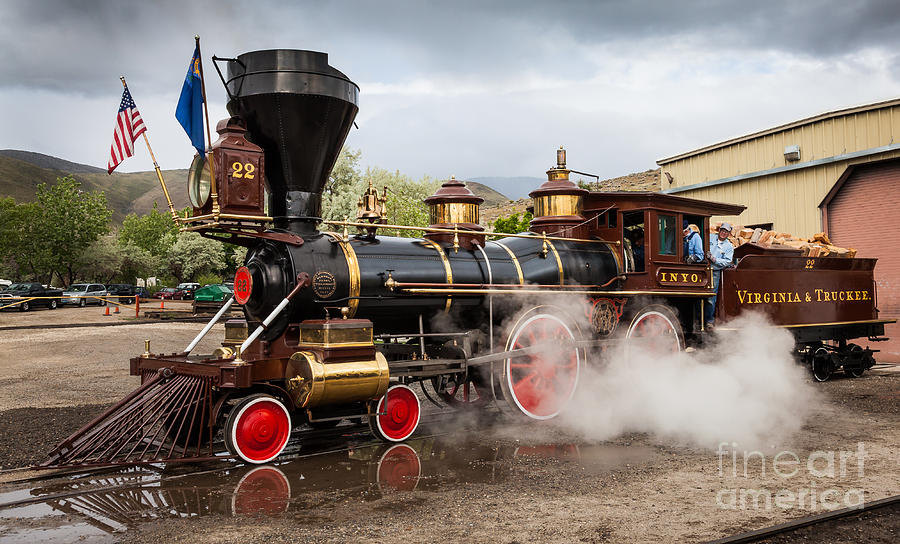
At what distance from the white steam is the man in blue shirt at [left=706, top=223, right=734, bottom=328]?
328 mm

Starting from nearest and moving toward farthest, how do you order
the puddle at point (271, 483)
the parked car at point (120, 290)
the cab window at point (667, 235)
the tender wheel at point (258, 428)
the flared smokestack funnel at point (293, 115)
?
the puddle at point (271, 483)
the tender wheel at point (258, 428)
the flared smokestack funnel at point (293, 115)
the cab window at point (667, 235)
the parked car at point (120, 290)

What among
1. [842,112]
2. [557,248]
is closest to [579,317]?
[557,248]

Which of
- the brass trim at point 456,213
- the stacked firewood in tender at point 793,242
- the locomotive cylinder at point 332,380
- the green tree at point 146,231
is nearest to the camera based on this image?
the locomotive cylinder at point 332,380

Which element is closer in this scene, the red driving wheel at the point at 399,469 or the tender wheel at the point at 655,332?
the red driving wheel at the point at 399,469

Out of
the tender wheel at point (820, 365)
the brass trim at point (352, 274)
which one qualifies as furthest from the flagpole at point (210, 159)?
the tender wheel at point (820, 365)

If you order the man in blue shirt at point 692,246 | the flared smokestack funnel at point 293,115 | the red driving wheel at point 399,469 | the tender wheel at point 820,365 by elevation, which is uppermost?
the flared smokestack funnel at point 293,115

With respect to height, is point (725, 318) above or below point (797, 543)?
above

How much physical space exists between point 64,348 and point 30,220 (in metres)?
36.4

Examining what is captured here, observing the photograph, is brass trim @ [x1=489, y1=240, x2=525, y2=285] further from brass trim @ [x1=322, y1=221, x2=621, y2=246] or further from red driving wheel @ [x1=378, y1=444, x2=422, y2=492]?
red driving wheel @ [x1=378, y1=444, x2=422, y2=492]

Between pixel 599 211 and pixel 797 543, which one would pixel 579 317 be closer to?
pixel 599 211

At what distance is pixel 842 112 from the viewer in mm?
14797

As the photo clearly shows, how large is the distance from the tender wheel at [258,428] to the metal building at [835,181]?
44.7ft

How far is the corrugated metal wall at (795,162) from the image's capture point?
14352 mm

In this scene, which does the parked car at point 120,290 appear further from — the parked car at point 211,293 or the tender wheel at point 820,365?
the tender wheel at point 820,365
